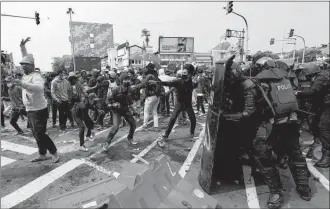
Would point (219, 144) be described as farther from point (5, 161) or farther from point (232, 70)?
point (5, 161)

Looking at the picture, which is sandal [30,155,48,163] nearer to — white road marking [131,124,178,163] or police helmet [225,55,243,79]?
white road marking [131,124,178,163]

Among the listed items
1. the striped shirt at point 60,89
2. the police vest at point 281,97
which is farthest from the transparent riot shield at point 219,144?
the striped shirt at point 60,89

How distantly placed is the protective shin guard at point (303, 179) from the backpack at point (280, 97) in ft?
2.50

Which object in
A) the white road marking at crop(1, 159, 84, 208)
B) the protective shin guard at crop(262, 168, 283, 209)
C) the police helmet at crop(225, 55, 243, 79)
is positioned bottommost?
the white road marking at crop(1, 159, 84, 208)

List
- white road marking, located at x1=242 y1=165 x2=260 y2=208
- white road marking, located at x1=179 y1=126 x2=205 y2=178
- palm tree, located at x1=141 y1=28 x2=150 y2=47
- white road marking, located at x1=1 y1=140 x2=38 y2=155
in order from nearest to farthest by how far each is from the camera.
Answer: white road marking, located at x1=242 y1=165 x2=260 y2=208, white road marking, located at x1=179 y1=126 x2=205 y2=178, white road marking, located at x1=1 y1=140 x2=38 y2=155, palm tree, located at x1=141 y1=28 x2=150 y2=47

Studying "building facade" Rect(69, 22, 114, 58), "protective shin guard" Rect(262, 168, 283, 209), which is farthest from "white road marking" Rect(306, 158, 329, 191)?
"building facade" Rect(69, 22, 114, 58)

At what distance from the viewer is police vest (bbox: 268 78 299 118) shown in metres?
2.77

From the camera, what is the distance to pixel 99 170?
4297 mm

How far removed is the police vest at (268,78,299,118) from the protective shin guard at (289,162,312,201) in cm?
77

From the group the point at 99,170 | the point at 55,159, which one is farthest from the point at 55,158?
the point at 99,170

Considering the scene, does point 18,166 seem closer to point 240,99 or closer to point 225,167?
point 225,167

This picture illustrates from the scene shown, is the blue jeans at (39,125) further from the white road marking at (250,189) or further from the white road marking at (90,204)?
the white road marking at (250,189)

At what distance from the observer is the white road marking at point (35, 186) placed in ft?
11.0

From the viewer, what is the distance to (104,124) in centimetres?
805
